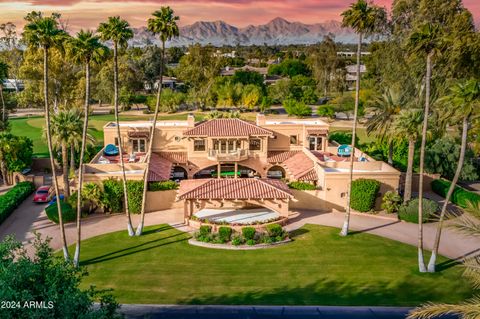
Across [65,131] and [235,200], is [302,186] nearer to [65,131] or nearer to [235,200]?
[235,200]

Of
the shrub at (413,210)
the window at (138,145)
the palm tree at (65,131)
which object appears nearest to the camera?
the shrub at (413,210)

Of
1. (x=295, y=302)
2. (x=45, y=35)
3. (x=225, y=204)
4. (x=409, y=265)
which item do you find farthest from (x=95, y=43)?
(x=409, y=265)

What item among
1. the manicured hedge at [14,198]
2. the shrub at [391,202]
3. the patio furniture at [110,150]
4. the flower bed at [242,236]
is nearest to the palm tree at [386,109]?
the shrub at [391,202]

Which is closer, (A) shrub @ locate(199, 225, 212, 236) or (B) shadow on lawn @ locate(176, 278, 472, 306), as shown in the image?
(B) shadow on lawn @ locate(176, 278, 472, 306)

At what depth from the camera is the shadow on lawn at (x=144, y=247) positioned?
31031mm

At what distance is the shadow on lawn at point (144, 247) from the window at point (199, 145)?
13.1 m

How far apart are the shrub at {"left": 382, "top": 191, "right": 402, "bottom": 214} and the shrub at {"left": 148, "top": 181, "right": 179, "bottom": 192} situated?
63.7ft

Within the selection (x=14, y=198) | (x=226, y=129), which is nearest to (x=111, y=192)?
(x=14, y=198)

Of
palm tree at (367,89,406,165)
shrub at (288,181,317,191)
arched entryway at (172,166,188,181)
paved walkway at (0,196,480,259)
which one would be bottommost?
paved walkway at (0,196,480,259)

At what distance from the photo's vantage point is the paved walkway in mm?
34188

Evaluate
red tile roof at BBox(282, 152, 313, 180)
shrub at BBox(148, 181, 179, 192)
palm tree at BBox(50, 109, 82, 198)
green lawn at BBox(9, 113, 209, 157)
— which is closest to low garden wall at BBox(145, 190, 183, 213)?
shrub at BBox(148, 181, 179, 192)

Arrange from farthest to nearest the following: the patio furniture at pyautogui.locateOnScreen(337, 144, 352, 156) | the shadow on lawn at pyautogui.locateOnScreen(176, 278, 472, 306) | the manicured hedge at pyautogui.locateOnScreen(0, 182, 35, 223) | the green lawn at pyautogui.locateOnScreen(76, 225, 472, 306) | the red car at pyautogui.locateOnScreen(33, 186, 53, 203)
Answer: the patio furniture at pyautogui.locateOnScreen(337, 144, 352, 156) → the red car at pyautogui.locateOnScreen(33, 186, 53, 203) → the manicured hedge at pyautogui.locateOnScreen(0, 182, 35, 223) → the green lawn at pyautogui.locateOnScreen(76, 225, 472, 306) → the shadow on lawn at pyautogui.locateOnScreen(176, 278, 472, 306)

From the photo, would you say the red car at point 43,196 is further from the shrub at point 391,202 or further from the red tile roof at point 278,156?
the shrub at point 391,202

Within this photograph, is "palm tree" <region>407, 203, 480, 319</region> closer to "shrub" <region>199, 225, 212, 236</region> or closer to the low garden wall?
"shrub" <region>199, 225, 212, 236</region>
